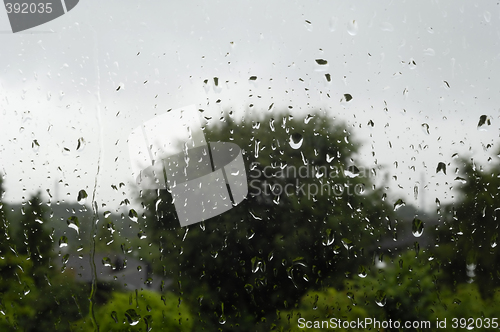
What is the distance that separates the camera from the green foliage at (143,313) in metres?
1.35

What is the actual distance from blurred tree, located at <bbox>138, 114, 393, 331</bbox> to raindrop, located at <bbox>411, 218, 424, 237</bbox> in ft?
→ 0.35

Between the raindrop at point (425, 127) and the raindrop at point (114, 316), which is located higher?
the raindrop at point (425, 127)

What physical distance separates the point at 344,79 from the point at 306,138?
0.30m

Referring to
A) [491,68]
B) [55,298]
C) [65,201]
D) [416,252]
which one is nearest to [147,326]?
[55,298]

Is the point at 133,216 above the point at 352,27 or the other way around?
the other way around

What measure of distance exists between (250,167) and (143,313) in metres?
0.78

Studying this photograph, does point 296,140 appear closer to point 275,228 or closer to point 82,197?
point 275,228

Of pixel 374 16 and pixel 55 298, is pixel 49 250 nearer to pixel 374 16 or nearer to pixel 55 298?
pixel 55 298

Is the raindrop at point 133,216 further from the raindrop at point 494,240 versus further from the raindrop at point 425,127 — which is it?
the raindrop at point 494,240

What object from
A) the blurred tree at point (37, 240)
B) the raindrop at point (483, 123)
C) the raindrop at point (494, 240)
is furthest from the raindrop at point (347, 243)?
the blurred tree at point (37, 240)

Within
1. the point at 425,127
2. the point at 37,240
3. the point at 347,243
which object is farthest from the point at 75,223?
the point at 425,127

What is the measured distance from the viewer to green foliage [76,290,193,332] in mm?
1354

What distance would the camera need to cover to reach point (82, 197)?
1369 millimetres

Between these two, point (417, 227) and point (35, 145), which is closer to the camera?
point (417, 227)
